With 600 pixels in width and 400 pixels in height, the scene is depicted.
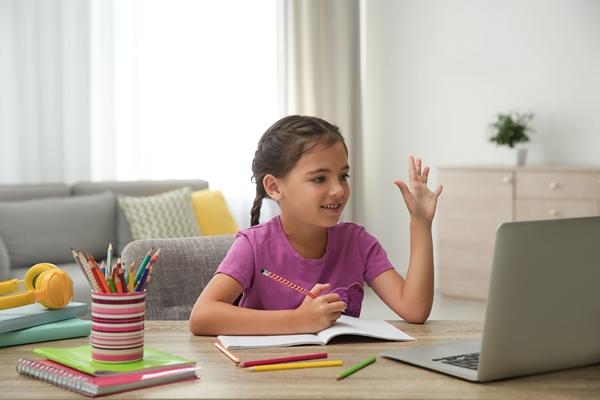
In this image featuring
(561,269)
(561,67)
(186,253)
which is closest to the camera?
(561,269)

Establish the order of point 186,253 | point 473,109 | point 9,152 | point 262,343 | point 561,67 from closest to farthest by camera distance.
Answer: point 262,343 → point 186,253 → point 9,152 → point 561,67 → point 473,109

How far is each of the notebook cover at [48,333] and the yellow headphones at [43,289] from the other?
4cm

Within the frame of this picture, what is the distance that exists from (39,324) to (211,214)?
3.23 meters

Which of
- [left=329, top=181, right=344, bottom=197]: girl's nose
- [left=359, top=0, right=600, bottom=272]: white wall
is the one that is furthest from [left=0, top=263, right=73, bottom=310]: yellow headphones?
[left=359, top=0, right=600, bottom=272]: white wall

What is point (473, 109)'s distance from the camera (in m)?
5.29

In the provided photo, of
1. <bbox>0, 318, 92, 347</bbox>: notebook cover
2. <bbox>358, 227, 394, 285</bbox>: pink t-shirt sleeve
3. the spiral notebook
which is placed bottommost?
<bbox>0, 318, 92, 347</bbox>: notebook cover

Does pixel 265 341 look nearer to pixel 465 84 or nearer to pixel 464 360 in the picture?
pixel 464 360

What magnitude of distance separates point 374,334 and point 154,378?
422mm

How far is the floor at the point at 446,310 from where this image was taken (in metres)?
4.51

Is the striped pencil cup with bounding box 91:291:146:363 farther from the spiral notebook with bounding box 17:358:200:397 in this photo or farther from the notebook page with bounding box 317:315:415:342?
the notebook page with bounding box 317:315:415:342

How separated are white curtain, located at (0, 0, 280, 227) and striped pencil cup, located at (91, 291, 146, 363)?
3.72 m

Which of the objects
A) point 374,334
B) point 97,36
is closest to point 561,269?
point 374,334

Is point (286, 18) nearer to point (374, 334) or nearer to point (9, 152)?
point (9, 152)

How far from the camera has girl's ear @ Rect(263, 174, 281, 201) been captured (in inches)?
69.9
